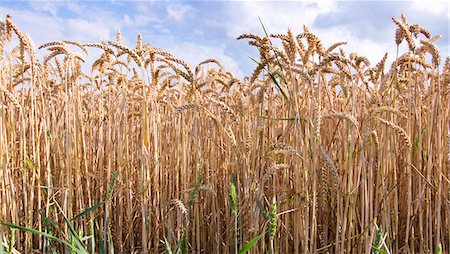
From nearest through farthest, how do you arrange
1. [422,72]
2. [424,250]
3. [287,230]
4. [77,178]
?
[287,230] < [424,250] < [77,178] < [422,72]

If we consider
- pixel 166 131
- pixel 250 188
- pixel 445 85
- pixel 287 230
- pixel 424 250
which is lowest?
pixel 424 250

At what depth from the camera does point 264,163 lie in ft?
5.86

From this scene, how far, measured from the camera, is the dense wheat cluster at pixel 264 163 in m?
1.78

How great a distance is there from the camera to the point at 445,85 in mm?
2277

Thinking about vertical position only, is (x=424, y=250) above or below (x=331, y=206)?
below

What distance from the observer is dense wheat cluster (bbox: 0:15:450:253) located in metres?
1.78

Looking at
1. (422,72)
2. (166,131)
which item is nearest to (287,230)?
(166,131)

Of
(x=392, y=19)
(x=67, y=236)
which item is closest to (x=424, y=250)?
(x=392, y=19)

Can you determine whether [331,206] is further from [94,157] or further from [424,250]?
[94,157]

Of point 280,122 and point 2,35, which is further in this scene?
point 280,122

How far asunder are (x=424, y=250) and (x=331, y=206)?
17.1 inches

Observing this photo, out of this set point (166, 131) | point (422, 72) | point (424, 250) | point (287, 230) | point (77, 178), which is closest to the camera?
point (287, 230)

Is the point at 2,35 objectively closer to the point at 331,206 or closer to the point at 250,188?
the point at 250,188

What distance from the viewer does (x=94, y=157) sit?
8.87ft
